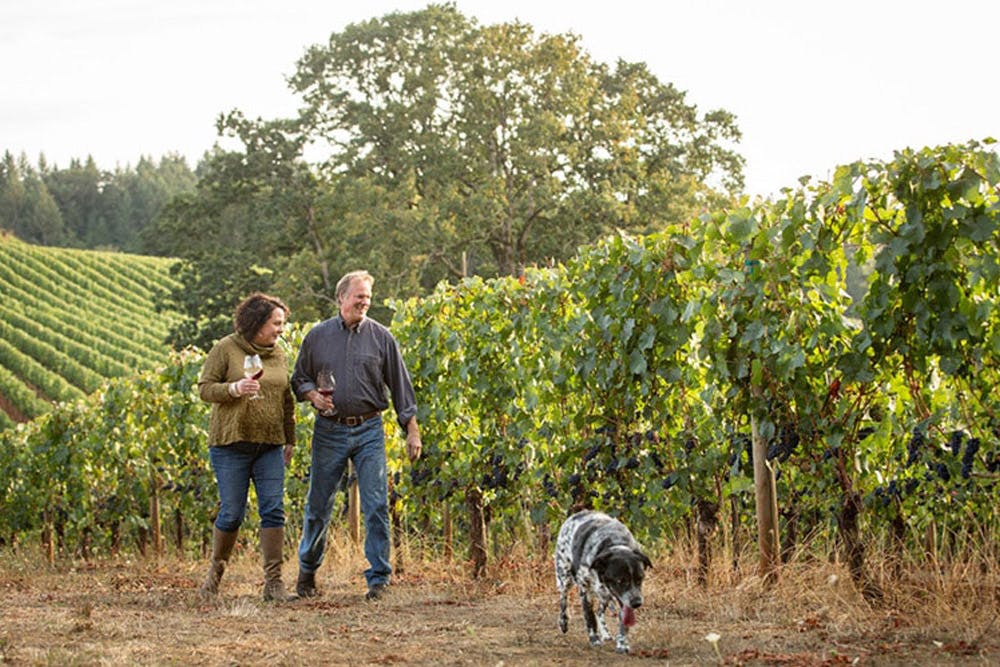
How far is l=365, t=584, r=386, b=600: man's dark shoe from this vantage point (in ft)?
21.5

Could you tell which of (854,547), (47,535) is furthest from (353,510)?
(47,535)

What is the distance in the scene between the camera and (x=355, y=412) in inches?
260

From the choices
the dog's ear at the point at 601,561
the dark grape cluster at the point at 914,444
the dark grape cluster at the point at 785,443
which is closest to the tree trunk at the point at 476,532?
the dark grape cluster at the point at 785,443

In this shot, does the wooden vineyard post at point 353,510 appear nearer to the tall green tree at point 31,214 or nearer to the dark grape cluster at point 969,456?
the dark grape cluster at point 969,456

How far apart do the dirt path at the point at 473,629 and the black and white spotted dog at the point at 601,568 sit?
0.11 m

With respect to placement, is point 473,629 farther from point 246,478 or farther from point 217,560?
point 217,560

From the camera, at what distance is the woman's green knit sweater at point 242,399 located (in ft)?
21.4

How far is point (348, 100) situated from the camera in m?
29.8

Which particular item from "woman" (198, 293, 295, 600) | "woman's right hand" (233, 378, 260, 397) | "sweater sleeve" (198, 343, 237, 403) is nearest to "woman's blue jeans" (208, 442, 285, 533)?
"woman" (198, 293, 295, 600)

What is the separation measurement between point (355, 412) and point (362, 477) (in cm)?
37

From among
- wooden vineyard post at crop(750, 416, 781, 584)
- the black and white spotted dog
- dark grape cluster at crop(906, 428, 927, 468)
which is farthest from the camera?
wooden vineyard post at crop(750, 416, 781, 584)

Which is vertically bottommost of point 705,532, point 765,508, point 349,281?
point 705,532

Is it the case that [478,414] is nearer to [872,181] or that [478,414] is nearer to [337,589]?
[337,589]

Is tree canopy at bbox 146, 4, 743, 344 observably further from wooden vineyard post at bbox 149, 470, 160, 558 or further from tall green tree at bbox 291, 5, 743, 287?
wooden vineyard post at bbox 149, 470, 160, 558
